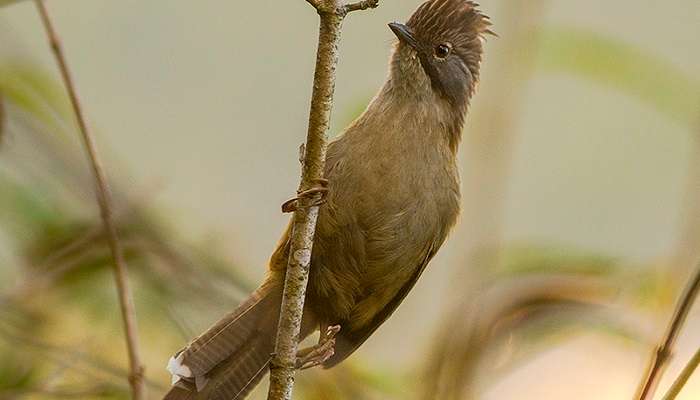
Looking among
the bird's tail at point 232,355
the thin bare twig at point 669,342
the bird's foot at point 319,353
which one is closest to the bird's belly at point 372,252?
the bird's tail at point 232,355

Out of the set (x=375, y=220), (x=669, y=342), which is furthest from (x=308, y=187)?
(x=669, y=342)

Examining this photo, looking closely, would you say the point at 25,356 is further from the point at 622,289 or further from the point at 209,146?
the point at 622,289

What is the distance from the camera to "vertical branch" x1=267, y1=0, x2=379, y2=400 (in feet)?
8.73

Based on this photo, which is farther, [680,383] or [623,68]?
[623,68]

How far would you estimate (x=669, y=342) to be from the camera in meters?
2.22

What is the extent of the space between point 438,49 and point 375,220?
70 centimetres

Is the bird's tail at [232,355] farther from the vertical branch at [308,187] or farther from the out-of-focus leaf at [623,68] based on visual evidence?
the out-of-focus leaf at [623,68]

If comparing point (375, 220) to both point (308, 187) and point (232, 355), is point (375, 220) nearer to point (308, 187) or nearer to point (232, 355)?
point (232, 355)

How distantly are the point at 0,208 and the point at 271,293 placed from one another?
0.99 metres

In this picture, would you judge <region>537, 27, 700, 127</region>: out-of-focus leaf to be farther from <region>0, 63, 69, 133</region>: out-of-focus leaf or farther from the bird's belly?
<region>0, 63, 69, 133</region>: out-of-focus leaf

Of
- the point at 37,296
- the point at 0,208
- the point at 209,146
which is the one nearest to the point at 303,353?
the point at 37,296

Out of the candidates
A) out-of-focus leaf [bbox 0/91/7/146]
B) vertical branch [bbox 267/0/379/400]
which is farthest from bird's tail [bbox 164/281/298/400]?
out-of-focus leaf [bbox 0/91/7/146]

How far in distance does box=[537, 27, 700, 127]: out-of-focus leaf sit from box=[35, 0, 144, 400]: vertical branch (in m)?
1.42

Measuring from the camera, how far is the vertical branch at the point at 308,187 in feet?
8.73
